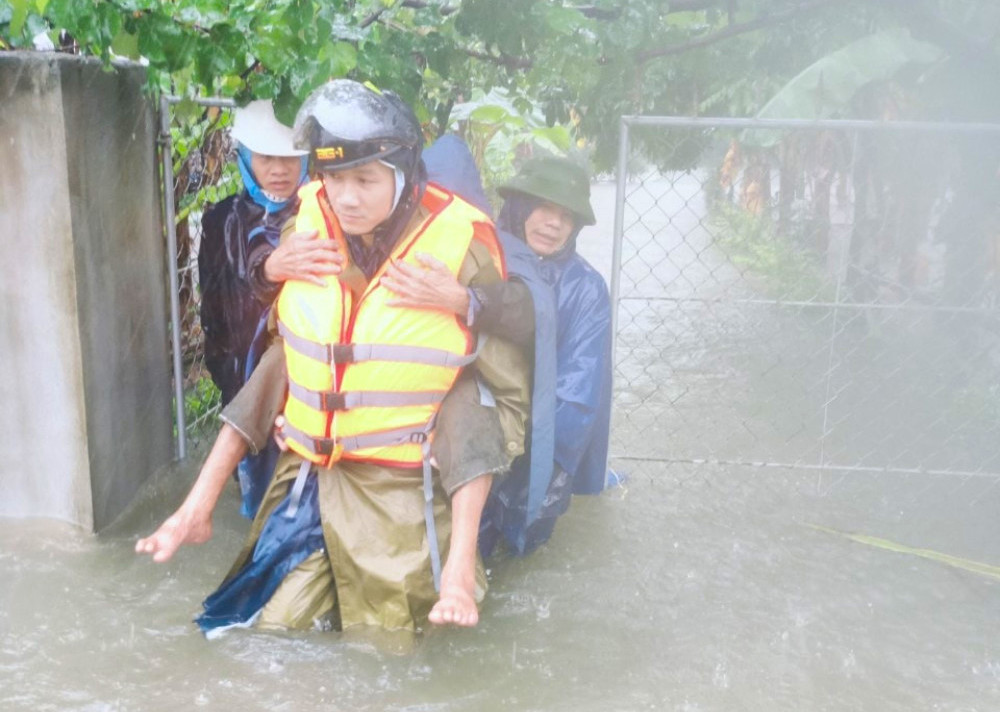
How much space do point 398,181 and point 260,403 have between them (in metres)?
0.82

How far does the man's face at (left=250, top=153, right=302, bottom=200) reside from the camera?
4012 millimetres

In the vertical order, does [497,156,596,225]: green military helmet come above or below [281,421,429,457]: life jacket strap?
above

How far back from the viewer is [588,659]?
11.0 ft

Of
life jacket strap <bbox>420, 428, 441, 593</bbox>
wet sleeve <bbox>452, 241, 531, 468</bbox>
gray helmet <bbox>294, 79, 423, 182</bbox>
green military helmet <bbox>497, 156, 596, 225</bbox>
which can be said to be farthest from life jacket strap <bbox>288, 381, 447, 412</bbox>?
green military helmet <bbox>497, 156, 596, 225</bbox>

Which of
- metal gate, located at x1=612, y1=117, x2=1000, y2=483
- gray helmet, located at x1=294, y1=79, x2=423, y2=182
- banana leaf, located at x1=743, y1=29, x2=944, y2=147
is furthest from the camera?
metal gate, located at x1=612, y1=117, x2=1000, y2=483

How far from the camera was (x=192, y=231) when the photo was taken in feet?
18.9

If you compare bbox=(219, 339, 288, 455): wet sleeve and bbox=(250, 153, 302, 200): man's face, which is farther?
bbox=(250, 153, 302, 200): man's face

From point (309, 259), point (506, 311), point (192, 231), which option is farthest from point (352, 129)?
point (192, 231)

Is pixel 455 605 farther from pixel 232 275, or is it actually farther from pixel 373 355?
pixel 232 275

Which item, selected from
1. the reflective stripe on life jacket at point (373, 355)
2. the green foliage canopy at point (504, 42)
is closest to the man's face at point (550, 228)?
the green foliage canopy at point (504, 42)

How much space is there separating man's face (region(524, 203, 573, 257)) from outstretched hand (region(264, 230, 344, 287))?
3.68ft

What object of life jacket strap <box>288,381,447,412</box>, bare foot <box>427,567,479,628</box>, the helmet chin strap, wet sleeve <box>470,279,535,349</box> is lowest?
bare foot <box>427,567,479,628</box>

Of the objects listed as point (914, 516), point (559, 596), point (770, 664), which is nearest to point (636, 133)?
point (914, 516)

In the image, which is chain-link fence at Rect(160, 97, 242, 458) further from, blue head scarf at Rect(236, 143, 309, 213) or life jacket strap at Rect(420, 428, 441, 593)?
life jacket strap at Rect(420, 428, 441, 593)
